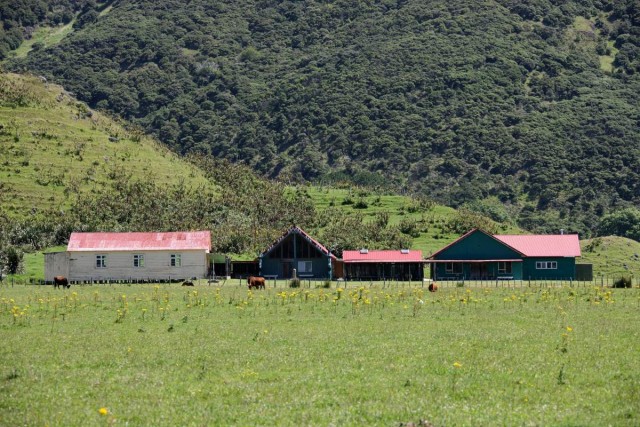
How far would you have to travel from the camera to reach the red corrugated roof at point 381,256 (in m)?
82.7

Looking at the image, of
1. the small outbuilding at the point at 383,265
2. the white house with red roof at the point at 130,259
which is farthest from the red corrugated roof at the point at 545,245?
the white house with red roof at the point at 130,259

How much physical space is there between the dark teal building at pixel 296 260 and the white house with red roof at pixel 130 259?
7.23m

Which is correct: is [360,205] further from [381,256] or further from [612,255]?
[612,255]

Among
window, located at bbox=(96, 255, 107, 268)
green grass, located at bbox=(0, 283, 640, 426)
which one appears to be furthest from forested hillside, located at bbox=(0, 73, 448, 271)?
green grass, located at bbox=(0, 283, 640, 426)

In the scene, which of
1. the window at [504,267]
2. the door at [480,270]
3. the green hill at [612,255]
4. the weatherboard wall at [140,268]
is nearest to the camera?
the weatherboard wall at [140,268]

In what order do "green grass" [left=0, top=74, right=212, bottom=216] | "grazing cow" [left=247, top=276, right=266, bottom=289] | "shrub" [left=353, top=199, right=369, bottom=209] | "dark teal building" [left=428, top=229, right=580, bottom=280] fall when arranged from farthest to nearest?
"shrub" [left=353, top=199, right=369, bottom=209] < "green grass" [left=0, top=74, right=212, bottom=216] < "dark teal building" [left=428, top=229, right=580, bottom=280] < "grazing cow" [left=247, top=276, right=266, bottom=289]

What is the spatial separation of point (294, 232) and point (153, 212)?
22.7 meters

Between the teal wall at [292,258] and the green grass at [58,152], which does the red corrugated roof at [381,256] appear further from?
the green grass at [58,152]

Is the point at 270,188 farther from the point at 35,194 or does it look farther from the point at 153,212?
the point at 35,194

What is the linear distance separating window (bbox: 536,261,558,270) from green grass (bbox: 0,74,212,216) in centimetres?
4528

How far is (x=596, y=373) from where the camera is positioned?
877 inches

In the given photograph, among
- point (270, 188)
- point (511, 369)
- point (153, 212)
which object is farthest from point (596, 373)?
point (270, 188)

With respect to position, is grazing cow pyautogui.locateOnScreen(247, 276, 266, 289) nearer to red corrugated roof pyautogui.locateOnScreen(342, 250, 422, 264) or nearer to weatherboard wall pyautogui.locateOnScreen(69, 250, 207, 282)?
weatherboard wall pyautogui.locateOnScreen(69, 250, 207, 282)

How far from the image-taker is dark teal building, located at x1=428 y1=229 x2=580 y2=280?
8312 cm
